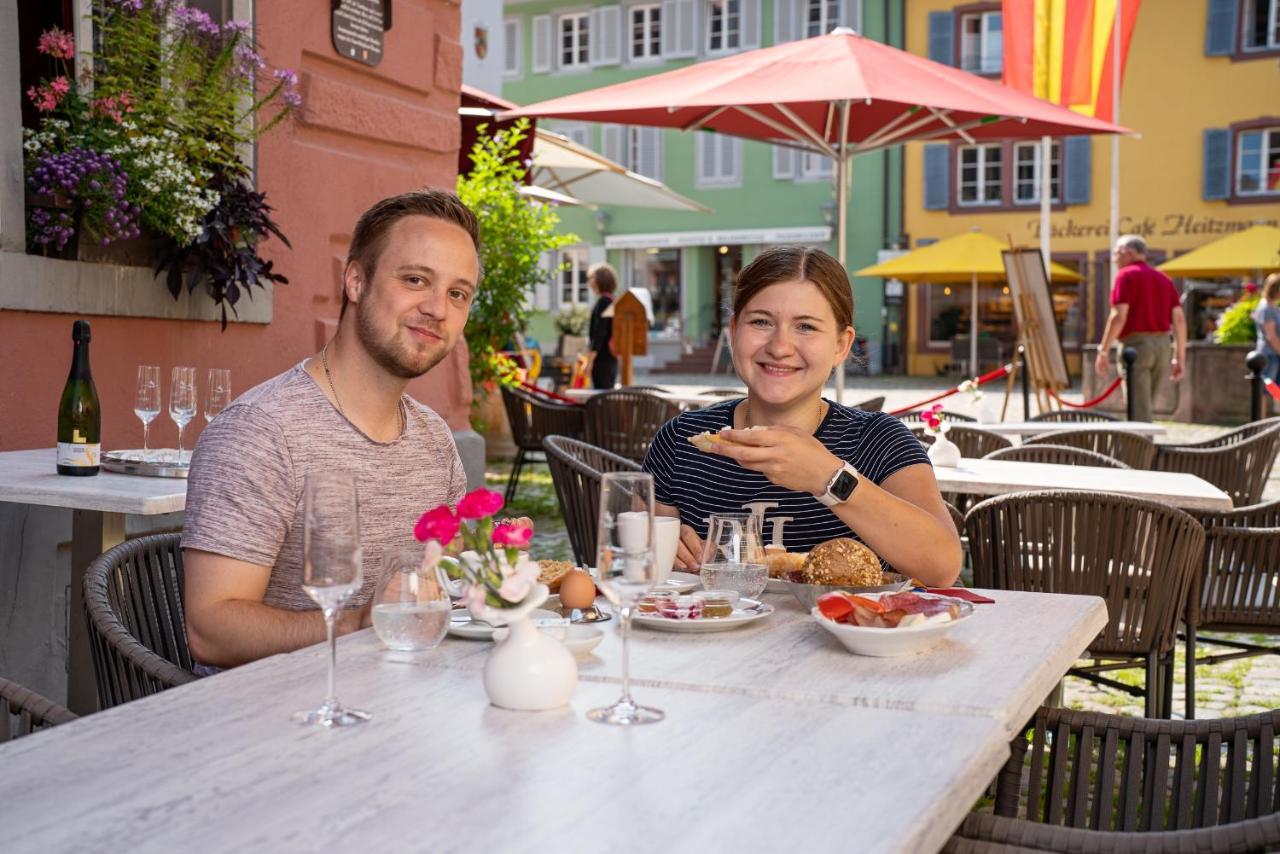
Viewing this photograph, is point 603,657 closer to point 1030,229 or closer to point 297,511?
point 297,511

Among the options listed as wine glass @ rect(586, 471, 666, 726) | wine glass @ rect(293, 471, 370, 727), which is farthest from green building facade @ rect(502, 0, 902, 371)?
wine glass @ rect(293, 471, 370, 727)

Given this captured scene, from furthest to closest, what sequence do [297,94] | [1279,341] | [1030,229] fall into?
1. [1030,229]
2. [1279,341]
3. [297,94]

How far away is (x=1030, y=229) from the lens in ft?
88.1

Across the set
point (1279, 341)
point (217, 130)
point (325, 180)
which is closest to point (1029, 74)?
point (1279, 341)

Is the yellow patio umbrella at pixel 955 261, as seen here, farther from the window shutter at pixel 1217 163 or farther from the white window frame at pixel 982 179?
the window shutter at pixel 1217 163

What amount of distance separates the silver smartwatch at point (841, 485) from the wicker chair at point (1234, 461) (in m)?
3.87

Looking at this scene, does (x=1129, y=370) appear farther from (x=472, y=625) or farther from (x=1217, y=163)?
(x=1217, y=163)

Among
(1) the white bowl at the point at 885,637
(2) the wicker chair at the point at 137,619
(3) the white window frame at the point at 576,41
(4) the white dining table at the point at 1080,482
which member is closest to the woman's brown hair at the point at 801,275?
(1) the white bowl at the point at 885,637

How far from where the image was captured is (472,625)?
2.05m

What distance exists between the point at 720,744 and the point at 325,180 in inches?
178

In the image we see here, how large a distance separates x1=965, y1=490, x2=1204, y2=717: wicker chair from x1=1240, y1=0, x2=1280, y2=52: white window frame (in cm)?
2433

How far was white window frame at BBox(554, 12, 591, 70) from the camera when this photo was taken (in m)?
30.9

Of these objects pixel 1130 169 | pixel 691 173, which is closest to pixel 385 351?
pixel 1130 169

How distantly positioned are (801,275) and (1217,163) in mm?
24956
